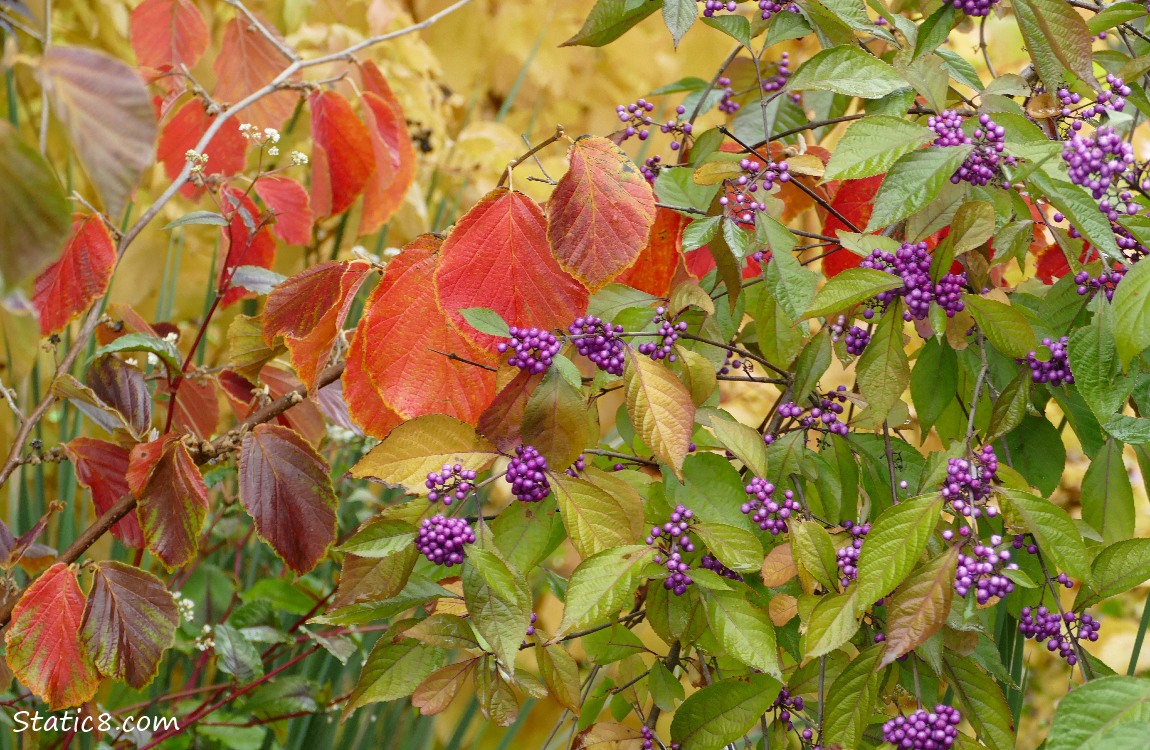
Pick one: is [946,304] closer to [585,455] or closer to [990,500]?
[990,500]

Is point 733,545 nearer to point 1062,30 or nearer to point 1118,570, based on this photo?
point 1118,570

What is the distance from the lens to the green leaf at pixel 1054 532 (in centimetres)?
48

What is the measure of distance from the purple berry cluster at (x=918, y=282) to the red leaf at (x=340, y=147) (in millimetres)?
564

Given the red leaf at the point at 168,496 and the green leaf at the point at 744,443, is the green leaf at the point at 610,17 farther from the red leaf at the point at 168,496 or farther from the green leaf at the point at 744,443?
the red leaf at the point at 168,496

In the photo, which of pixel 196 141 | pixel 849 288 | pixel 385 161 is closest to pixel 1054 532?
pixel 849 288

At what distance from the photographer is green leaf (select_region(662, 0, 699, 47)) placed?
22.9 inches

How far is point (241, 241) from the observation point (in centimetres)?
92

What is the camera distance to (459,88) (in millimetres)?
1969

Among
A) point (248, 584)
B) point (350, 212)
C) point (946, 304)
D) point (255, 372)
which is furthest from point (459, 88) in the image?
point (946, 304)

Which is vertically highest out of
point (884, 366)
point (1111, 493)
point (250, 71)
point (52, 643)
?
point (250, 71)

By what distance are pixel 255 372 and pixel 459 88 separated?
1.28 metres

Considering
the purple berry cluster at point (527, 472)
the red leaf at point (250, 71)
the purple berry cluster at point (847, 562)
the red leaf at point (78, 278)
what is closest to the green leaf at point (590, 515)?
the purple berry cluster at point (527, 472)

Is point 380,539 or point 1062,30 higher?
point 1062,30

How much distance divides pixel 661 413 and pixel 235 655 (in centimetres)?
65
